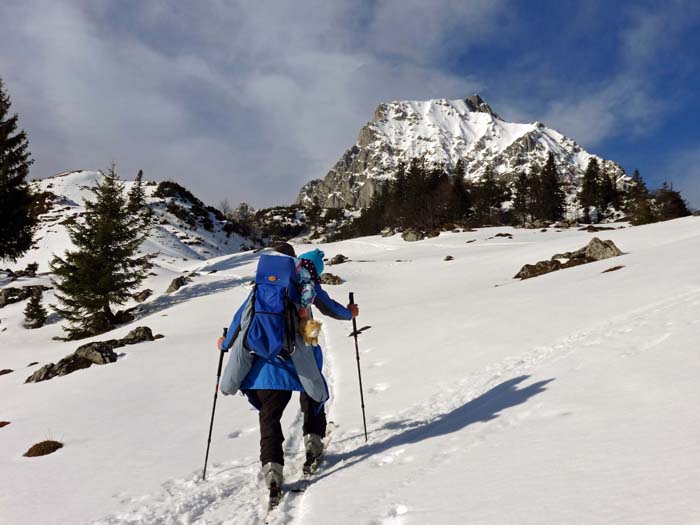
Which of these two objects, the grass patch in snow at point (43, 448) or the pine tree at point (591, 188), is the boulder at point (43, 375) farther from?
the pine tree at point (591, 188)

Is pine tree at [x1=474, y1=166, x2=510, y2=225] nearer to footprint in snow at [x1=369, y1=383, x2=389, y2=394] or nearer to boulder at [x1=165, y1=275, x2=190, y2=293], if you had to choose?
boulder at [x1=165, y1=275, x2=190, y2=293]

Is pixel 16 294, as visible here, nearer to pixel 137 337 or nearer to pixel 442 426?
pixel 137 337

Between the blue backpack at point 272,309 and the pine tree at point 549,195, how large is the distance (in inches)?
2813

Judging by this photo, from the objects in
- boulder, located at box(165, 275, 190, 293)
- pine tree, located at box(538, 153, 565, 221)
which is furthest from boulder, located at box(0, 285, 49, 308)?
pine tree, located at box(538, 153, 565, 221)

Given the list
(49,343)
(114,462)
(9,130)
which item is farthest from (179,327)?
(9,130)

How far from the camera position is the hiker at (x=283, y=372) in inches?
157

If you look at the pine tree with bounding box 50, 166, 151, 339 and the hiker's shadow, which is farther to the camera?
the pine tree with bounding box 50, 166, 151, 339

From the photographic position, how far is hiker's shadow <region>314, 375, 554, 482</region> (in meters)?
4.68

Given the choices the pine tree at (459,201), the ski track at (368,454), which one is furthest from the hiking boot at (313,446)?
the pine tree at (459,201)

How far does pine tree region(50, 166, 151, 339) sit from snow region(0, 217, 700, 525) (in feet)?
41.9

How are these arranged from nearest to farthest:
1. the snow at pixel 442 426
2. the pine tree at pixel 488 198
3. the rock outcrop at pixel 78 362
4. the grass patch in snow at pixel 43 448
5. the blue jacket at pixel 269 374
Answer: the snow at pixel 442 426, the blue jacket at pixel 269 374, the grass patch in snow at pixel 43 448, the rock outcrop at pixel 78 362, the pine tree at pixel 488 198

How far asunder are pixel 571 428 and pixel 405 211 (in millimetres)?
69725

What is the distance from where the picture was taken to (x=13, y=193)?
28.3 metres

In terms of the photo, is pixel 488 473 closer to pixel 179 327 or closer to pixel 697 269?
pixel 697 269
